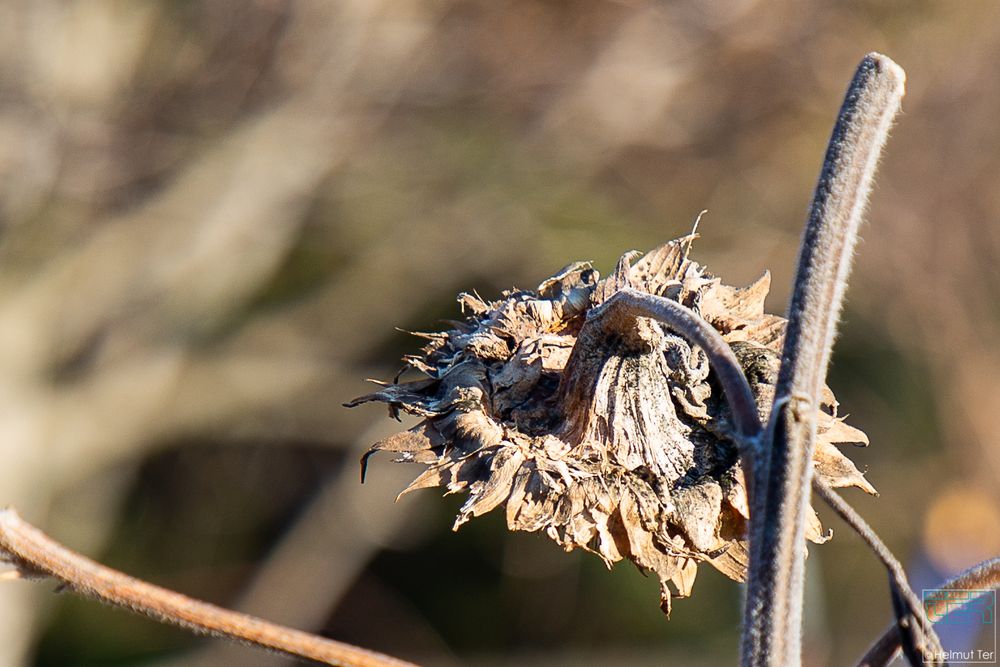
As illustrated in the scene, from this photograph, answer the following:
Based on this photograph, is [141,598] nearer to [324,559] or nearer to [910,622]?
[910,622]

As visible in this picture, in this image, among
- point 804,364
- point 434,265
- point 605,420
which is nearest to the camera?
point 804,364

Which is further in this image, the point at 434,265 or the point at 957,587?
the point at 434,265

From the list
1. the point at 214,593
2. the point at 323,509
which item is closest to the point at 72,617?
the point at 214,593

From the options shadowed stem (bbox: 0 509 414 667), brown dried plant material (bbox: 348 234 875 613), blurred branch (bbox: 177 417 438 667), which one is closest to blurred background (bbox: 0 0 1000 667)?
blurred branch (bbox: 177 417 438 667)

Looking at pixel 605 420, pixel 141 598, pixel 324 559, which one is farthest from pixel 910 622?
pixel 324 559

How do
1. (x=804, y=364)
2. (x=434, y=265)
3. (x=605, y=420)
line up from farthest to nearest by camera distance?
(x=434, y=265) < (x=605, y=420) < (x=804, y=364)

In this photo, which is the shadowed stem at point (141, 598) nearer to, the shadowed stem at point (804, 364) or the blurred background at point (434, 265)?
the shadowed stem at point (804, 364)
